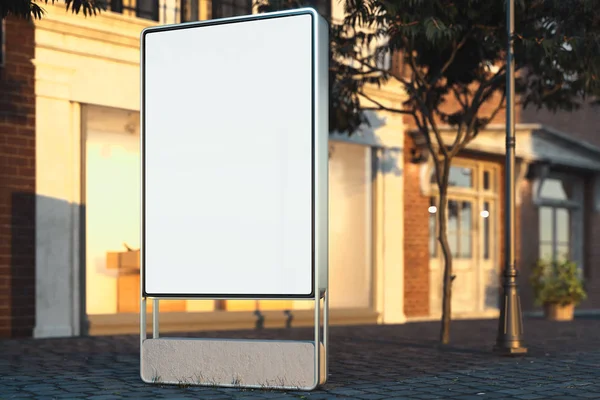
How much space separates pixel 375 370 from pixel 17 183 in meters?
5.78

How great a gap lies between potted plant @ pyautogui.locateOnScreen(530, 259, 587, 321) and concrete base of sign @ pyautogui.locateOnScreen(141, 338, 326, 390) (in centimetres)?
A: 1348

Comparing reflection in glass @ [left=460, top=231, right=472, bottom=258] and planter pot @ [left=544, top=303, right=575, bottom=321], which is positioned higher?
reflection in glass @ [left=460, top=231, right=472, bottom=258]

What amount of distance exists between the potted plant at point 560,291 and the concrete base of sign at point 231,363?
13.5 m

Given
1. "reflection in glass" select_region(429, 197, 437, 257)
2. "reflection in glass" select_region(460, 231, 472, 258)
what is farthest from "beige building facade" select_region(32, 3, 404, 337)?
"reflection in glass" select_region(460, 231, 472, 258)

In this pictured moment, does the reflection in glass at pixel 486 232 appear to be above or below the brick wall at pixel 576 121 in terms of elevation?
below

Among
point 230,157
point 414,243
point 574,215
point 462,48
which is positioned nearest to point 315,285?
point 230,157

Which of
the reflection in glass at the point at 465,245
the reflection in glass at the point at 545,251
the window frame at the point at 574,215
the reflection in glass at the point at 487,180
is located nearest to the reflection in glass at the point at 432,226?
the reflection in glass at the point at 465,245

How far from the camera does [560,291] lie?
2033 centimetres

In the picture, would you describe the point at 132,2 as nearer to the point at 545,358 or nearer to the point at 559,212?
the point at 545,358

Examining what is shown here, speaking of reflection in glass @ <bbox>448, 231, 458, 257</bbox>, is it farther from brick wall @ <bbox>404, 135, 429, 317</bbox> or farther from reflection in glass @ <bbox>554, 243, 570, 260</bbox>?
reflection in glass @ <bbox>554, 243, 570, 260</bbox>

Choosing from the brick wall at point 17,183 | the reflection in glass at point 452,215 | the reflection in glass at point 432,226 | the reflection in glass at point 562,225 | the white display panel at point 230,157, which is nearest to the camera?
the white display panel at point 230,157

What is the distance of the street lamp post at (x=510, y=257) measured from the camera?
11148 mm

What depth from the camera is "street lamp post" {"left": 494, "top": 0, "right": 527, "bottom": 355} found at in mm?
11148

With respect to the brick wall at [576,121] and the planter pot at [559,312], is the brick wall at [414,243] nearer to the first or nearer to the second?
the planter pot at [559,312]
